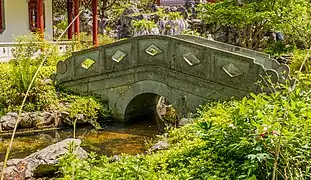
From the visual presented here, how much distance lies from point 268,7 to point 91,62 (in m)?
6.23

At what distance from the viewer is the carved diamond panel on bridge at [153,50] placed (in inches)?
396

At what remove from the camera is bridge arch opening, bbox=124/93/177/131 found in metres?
11.0

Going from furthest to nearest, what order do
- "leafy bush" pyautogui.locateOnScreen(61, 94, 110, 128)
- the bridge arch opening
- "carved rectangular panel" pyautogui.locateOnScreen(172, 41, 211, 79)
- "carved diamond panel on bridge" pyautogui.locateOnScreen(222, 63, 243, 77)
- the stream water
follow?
the bridge arch opening
"leafy bush" pyautogui.locateOnScreen(61, 94, 110, 128)
"carved rectangular panel" pyautogui.locateOnScreen(172, 41, 211, 79)
"carved diamond panel on bridge" pyautogui.locateOnScreen(222, 63, 243, 77)
the stream water

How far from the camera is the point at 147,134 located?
32.8ft

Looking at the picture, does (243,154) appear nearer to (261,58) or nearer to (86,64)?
(261,58)

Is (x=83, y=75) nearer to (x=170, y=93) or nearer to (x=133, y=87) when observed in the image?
(x=133, y=87)

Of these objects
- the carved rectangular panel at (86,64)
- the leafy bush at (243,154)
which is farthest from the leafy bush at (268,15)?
the leafy bush at (243,154)

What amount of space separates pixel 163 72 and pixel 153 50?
0.58 meters

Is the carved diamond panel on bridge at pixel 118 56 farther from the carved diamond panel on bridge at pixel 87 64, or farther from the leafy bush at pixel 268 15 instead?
the leafy bush at pixel 268 15

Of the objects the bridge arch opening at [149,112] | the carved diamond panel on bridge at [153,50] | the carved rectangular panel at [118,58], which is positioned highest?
the carved diamond panel on bridge at [153,50]

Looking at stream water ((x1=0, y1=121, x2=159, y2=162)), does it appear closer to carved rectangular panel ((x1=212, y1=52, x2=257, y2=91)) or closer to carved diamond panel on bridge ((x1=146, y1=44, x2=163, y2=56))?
carved diamond panel on bridge ((x1=146, y1=44, x2=163, y2=56))

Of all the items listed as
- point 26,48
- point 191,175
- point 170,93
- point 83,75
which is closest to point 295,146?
point 191,175

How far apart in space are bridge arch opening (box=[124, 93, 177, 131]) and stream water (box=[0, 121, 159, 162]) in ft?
1.28

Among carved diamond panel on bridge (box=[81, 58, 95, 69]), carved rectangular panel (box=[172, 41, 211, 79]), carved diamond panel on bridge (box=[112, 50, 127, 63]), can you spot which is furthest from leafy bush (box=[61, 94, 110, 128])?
carved rectangular panel (box=[172, 41, 211, 79])
